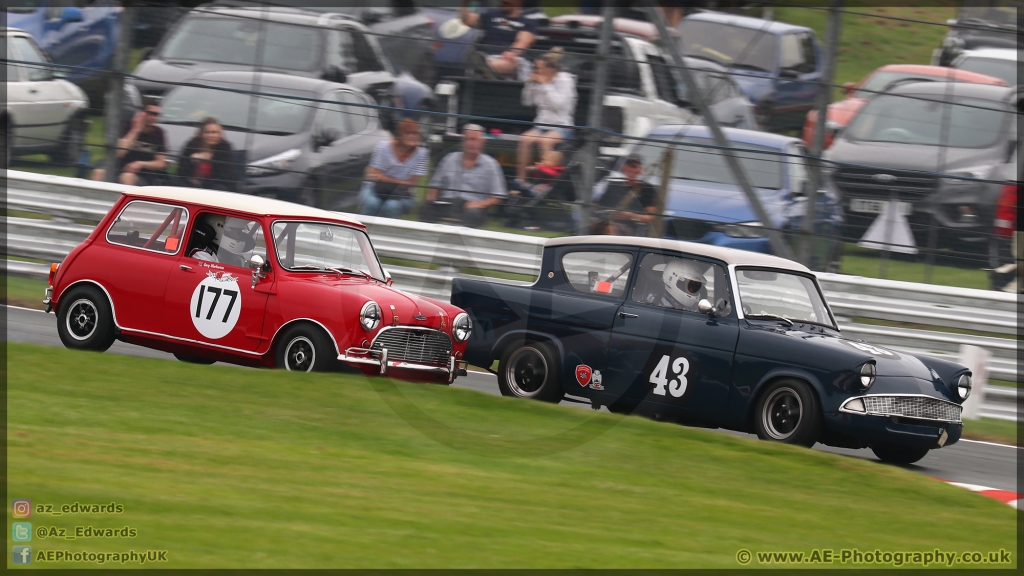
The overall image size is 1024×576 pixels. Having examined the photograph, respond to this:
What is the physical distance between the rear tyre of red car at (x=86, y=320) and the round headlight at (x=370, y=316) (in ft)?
6.65

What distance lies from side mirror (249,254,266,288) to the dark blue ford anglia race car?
1.59m

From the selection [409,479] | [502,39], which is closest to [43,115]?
[502,39]

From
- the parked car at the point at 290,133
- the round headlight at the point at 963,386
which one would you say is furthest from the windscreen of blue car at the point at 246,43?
the round headlight at the point at 963,386

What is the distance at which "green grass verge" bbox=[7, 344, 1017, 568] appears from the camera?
4656 millimetres

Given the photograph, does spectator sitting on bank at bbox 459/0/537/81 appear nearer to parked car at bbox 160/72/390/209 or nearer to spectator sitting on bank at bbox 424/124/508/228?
spectator sitting on bank at bbox 424/124/508/228

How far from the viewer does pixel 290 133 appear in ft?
39.2

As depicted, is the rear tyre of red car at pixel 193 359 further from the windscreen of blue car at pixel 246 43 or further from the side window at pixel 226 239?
the windscreen of blue car at pixel 246 43

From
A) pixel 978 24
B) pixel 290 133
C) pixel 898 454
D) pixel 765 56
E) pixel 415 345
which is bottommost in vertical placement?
pixel 898 454

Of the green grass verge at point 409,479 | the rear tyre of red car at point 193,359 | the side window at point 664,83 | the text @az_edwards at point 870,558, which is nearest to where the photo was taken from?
the green grass verge at point 409,479

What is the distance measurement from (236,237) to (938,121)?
7398 mm

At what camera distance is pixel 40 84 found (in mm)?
12352

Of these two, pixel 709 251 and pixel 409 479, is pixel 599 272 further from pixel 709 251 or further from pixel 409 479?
pixel 409 479

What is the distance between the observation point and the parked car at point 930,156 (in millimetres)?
10805

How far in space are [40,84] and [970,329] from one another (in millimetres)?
9842
